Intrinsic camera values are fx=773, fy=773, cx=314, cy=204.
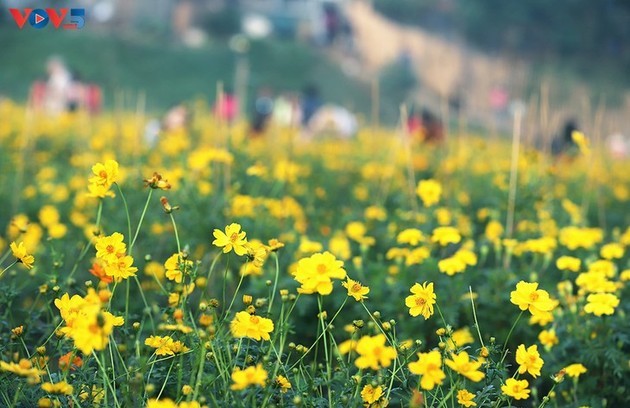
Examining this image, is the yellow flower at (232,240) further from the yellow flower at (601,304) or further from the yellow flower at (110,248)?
the yellow flower at (601,304)

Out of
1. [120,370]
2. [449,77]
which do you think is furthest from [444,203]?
[449,77]

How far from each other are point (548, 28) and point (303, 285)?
20.7 metres

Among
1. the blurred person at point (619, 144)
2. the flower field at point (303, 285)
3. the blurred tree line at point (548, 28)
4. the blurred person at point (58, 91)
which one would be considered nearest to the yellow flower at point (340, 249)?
the flower field at point (303, 285)

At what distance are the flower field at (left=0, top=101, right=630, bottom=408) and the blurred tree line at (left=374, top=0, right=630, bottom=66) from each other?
625 inches

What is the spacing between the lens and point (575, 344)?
191cm

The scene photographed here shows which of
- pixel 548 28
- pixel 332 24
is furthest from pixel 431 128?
pixel 332 24

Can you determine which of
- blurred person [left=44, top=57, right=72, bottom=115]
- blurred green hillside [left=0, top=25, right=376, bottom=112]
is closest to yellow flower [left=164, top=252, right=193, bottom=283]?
blurred person [left=44, top=57, right=72, bottom=115]

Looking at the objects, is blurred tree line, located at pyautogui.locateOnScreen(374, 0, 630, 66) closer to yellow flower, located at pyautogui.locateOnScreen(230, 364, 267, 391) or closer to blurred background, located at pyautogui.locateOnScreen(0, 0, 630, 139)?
blurred background, located at pyautogui.locateOnScreen(0, 0, 630, 139)

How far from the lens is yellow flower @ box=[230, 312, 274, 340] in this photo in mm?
1246

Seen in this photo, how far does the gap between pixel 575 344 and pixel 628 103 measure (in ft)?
24.8

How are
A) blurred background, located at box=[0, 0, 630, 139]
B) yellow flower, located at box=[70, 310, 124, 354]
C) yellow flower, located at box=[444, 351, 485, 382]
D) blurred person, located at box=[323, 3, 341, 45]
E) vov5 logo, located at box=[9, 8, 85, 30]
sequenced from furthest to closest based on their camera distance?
blurred person, located at box=[323, 3, 341, 45] < blurred background, located at box=[0, 0, 630, 139] < vov5 logo, located at box=[9, 8, 85, 30] < yellow flower, located at box=[444, 351, 485, 382] < yellow flower, located at box=[70, 310, 124, 354]

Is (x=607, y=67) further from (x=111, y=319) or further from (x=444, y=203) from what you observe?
(x=111, y=319)

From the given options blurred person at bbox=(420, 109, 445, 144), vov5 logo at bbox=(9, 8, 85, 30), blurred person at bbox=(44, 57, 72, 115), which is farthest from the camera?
blurred person at bbox=(44, 57, 72, 115)

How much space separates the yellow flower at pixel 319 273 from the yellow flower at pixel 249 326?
84mm
